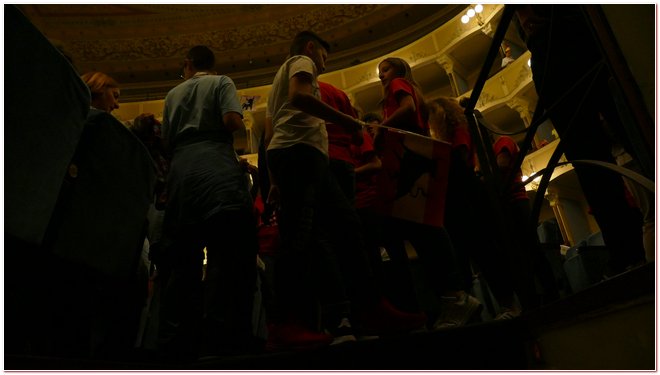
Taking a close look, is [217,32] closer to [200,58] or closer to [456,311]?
[200,58]

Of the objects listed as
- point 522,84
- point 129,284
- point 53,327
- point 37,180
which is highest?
point 522,84

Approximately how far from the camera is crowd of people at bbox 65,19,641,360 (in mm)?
1690

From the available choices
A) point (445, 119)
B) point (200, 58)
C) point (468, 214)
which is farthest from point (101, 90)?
point (468, 214)

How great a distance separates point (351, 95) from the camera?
43.4 feet

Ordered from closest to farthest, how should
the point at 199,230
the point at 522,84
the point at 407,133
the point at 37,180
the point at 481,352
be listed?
the point at 37,180
the point at 481,352
the point at 199,230
the point at 407,133
the point at 522,84

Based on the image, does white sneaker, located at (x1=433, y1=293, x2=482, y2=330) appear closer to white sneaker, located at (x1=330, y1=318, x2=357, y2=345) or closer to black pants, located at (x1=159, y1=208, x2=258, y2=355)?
white sneaker, located at (x1=330, y1=318, x2=357, y2=345)

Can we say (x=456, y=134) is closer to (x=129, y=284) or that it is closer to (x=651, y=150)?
(x=651, y=150)

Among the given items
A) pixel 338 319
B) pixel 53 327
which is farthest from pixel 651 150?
pixel 53 327

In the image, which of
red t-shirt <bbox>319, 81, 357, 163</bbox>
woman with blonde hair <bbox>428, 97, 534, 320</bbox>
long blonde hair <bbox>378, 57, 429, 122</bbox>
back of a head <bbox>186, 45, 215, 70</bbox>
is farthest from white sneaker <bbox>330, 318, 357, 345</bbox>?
back of a head <bbox>186, 45, 215, 70</bbox>

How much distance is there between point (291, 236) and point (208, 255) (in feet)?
1.26

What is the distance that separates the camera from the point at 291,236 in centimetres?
171

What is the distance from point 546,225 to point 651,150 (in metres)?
3.02

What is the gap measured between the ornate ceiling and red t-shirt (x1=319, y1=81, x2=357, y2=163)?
11537 mm

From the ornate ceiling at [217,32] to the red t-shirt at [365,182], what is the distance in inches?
448
